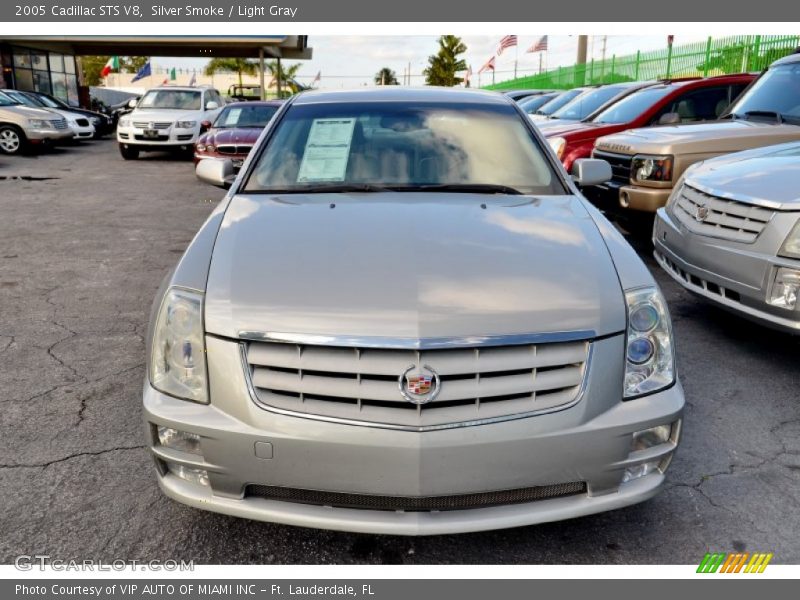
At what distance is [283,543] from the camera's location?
7.85 feet

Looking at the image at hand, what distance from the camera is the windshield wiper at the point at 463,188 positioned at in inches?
123

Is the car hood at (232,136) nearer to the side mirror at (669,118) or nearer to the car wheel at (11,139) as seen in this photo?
the side mirror at (669,118)

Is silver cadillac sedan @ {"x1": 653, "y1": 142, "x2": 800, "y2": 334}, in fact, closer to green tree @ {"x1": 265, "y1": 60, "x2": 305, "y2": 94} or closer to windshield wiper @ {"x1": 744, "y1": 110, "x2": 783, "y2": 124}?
windshield wiper @ {"x1": 744, "y1": 110, "x2": 783, "y2": 124}

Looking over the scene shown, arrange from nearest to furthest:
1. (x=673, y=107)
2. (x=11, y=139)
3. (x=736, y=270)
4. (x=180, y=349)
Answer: (x=180, y=349), (x=736, y=270), (x=673, y=107), (x=11, y=139)

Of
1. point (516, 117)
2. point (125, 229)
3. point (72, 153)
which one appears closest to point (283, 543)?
point (516, 117)

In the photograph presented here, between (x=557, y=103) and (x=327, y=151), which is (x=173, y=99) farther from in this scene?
(x=327, y=151)

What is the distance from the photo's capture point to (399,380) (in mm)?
2010

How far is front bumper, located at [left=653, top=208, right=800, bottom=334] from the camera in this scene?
11.6 ft

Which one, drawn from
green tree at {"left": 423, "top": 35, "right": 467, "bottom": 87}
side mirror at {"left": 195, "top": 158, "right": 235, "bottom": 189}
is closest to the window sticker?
side mirror at {"left": 195, "top": 158, "right": 235, "bottom": 189}

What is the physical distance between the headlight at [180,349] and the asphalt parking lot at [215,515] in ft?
2.01

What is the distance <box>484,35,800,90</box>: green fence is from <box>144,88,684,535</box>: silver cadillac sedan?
13.6 meters

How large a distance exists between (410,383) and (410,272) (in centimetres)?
43

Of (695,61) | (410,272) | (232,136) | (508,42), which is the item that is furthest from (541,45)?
(410,272)
